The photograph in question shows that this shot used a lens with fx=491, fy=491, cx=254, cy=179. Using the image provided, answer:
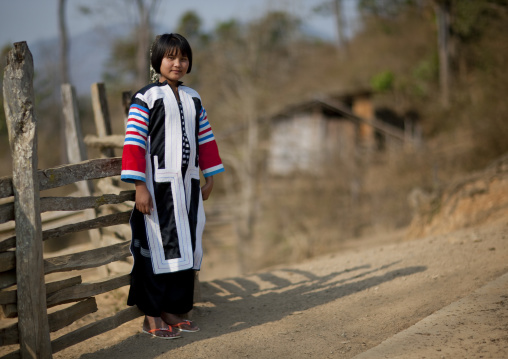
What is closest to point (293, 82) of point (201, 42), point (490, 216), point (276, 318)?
point (201, 42)

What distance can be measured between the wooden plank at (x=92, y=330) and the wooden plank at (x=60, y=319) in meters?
0.08

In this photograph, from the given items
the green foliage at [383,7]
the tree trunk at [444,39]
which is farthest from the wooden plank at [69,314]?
the green foliage at [383,7]

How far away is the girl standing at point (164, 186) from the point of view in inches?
129

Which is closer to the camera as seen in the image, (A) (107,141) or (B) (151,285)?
(B) (151,285)

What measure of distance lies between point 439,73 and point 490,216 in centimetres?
1787

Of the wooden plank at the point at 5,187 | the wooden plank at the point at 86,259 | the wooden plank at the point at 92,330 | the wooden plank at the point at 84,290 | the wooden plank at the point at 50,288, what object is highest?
the wooden plank at the point at 5,187

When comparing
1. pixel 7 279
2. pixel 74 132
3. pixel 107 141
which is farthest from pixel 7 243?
pixel 74 132

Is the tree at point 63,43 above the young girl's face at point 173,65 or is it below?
above

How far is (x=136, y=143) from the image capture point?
127 inches

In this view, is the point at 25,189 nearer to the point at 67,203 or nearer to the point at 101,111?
the point at 67,203

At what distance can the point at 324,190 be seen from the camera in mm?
18406

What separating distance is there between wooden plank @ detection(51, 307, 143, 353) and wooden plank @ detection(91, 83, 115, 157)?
1851 mm

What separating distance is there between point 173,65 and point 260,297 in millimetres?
2254

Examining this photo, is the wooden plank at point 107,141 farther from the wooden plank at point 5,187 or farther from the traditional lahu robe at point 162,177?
the wooden plank at point 5,187
